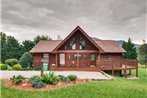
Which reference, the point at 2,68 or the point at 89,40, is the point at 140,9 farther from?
the point at 2,68

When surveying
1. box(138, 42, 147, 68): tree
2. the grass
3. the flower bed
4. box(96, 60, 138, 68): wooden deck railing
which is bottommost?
the grass

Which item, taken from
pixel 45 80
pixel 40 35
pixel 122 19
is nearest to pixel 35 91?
pixel 45 80

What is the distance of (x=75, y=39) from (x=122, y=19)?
650cm

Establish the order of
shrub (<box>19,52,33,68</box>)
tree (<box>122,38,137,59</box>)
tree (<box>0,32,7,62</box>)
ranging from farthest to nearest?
tree (<box>122,38,137,59</box>) → tree (<box>0,32,7,62</box>) → shrub (<box>19,52,33,68</box>)

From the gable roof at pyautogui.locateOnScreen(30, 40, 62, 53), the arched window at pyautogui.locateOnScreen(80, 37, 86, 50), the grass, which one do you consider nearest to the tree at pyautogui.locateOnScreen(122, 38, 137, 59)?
the gable roof at pyautogui.locateOnScreen(30, 40, 62, 53)

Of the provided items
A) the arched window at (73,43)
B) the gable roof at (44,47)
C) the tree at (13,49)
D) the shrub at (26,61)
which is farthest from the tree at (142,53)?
the shrub at (26,61)

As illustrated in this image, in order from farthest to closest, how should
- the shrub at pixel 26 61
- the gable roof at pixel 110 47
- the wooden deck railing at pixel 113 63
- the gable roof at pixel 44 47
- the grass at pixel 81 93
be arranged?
1. the shrub at pixel 26 61
2. the gable roof at pixel 44 47
3. the gable roof at pixel 110 47
4. the wooden deck railing at pixel 113 63
5. the grass at pixel 81 93

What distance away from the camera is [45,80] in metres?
13.7

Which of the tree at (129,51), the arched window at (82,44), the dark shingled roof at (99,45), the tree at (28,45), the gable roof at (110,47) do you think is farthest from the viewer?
the tree at (129,51)

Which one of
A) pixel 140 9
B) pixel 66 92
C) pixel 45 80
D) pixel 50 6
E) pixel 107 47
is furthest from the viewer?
pixel 107 47

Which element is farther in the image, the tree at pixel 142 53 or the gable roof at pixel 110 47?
the tree at pixel 142 53

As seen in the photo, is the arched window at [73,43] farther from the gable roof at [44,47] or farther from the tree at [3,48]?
the tree at [3,48]

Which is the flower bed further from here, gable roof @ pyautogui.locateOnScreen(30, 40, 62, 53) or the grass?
gable roof @ pyautogui.locateOnScreen(30, 40, 62, 53)

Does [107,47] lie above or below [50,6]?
below
